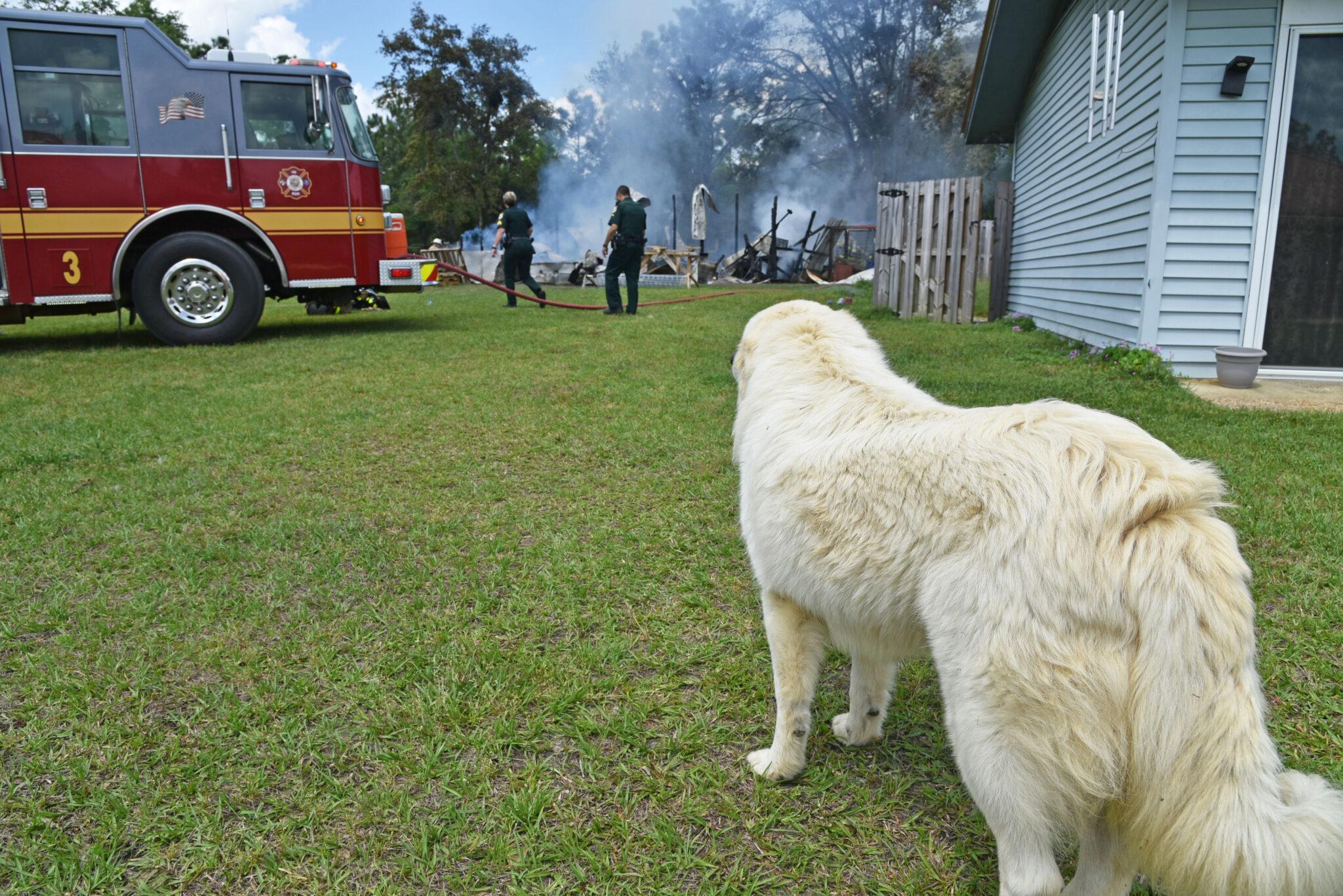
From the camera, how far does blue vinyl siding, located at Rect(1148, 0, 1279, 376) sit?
252 inches

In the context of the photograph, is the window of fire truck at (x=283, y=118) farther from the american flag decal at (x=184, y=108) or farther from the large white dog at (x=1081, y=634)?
the large white dog at (x=1081, y=634)

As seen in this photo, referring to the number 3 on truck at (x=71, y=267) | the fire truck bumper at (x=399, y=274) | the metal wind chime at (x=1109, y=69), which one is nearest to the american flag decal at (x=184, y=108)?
the number 3 on truck at (x=71, y=267)

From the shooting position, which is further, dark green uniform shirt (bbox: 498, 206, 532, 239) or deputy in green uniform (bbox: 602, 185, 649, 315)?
dark green uniform shirt (bbox: 498, 206, 532, 239)

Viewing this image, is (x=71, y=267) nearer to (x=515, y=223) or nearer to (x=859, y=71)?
(x=515, y=223)

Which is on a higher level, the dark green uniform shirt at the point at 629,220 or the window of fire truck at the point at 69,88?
the window of fire truck at the point at 69,88

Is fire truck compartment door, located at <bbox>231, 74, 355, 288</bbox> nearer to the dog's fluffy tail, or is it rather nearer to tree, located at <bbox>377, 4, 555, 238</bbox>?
the dog's fluffy tail

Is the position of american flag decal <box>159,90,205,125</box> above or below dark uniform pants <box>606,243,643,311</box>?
above

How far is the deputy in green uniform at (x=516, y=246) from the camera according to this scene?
1554cm

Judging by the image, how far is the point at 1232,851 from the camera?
1.23 metres

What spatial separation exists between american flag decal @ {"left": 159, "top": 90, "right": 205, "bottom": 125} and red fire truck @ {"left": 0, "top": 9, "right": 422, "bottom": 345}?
0.05ft

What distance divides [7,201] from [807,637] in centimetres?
981

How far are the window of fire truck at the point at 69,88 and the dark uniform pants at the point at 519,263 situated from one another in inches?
302

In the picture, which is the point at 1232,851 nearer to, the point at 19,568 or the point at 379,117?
the point at 19,568

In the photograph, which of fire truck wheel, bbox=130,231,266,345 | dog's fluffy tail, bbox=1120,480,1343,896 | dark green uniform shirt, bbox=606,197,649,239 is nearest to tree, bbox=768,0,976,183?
dark green uniform shirt, bbox=606,197,649,239
